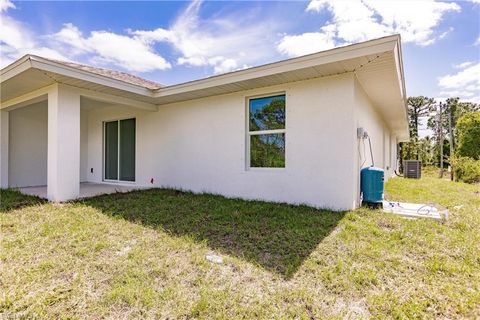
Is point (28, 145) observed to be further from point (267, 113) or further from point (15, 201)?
point (267, 113)

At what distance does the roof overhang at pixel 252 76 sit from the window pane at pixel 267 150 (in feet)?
3.71

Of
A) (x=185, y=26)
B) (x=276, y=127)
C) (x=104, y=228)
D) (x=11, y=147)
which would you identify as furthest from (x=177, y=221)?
(x=11, y=147)

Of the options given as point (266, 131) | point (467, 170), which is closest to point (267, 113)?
point (266, 131)

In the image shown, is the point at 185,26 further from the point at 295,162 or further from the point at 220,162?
the point at 295,162

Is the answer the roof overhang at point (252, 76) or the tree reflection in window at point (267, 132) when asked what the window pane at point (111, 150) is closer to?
the roof overhang at point (252, 76)

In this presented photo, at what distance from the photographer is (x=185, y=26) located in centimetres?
731

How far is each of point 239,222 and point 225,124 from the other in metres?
2.75

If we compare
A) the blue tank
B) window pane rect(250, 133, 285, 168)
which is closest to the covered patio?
window pane rect(250, 133, 285, 168)

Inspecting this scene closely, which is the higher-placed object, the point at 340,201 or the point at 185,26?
the point at 185,26

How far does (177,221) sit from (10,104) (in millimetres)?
5983

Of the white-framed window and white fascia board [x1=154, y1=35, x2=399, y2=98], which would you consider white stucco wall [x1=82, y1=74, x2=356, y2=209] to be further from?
white fascia board [x1=154, y1=35, x2=399, y2=98]

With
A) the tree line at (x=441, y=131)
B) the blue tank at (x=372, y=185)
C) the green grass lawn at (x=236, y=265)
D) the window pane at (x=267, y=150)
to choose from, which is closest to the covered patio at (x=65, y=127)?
the green grass lawn at (x=236, y=265)

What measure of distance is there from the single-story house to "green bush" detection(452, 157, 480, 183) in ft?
25.0

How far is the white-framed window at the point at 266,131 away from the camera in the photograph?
18.0 ft
